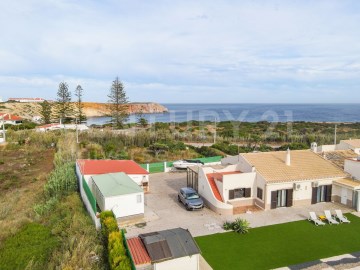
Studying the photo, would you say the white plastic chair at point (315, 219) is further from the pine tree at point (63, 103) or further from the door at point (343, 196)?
the pine tree at point (63, 103)

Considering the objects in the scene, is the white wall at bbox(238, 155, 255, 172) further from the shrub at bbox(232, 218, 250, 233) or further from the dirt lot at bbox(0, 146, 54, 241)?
the dirt lot at bbox(0, 146, 54, 241)

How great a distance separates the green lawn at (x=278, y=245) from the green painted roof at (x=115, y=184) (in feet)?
13.2

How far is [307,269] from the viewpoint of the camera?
29.9ft

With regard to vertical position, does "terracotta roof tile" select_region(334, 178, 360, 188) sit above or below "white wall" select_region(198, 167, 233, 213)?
above

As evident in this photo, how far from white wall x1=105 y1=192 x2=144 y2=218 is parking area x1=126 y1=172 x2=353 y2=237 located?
683mm

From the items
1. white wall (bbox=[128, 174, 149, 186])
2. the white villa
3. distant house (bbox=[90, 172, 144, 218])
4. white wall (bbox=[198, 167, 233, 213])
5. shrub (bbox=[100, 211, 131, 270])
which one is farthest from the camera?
white wall (bbox=[128, 174, 149, 186])

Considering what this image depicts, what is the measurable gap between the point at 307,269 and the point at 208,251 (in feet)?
10.8

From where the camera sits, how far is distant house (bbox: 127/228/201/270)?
335 inches

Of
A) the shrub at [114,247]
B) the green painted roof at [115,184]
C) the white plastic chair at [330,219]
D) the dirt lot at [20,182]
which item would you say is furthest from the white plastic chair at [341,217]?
the dirt lot at [20,182]

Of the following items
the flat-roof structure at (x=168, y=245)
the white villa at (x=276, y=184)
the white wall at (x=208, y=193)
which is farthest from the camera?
the white villa at (x=276, y=184)

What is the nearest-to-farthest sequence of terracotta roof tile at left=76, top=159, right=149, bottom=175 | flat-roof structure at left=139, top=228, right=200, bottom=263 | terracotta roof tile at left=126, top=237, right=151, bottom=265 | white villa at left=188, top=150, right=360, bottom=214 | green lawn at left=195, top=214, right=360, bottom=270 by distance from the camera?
terracotta roof tile at left=126, top=237, right=151, bottom=265 < flat-roof structure at left=139, top=228, right=200, bottom=263 < green lawn at left=195, top=214, right=360, bottom=270 < white villa at left=188, top=150, right=360, bottom=214 < terracotta roof tile at left=76, top=159, right=149, bottom=175

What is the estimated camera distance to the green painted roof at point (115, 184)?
13.3 meters

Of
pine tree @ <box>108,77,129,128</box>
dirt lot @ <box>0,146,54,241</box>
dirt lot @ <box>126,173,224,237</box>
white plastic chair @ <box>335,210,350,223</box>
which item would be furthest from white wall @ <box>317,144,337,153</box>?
pine tree @ <box>108,77,129,128</box>

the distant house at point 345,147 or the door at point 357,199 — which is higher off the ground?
the distant house at point 345,147
